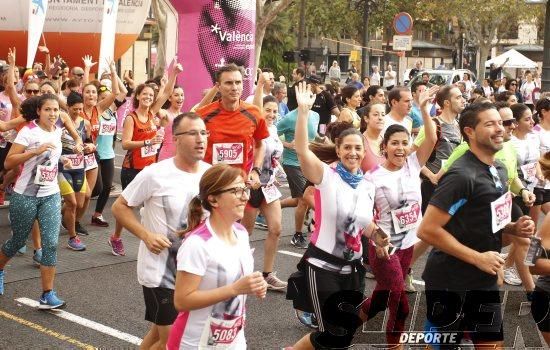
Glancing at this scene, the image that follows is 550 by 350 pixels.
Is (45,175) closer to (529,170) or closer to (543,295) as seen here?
(543,295)

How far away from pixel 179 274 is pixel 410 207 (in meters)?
2.90

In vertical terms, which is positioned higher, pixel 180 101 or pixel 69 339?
pixel 180 101

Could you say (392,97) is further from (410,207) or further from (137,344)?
(137,344)

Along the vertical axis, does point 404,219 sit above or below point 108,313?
above

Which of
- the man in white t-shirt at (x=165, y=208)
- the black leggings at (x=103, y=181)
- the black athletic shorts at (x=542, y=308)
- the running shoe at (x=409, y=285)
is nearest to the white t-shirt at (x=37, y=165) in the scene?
the man in white t-shirt at (x=165, y=208)

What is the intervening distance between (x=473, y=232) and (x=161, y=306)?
A: 5.68ft

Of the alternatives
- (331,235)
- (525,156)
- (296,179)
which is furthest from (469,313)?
(296,179)

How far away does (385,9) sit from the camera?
55.0 m

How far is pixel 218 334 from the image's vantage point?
3.76 meters

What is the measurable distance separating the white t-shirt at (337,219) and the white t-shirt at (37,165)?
265 centimetres

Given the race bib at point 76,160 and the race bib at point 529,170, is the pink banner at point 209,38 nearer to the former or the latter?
the race bib at point 76,160

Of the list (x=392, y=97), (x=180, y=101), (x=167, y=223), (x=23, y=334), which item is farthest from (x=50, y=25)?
(x=167, y=223)

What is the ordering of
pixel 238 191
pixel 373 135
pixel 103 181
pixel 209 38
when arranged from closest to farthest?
1. pixel 238 191
2. pixel 373 135
3. pixel 103 181
4. pixel 209 38

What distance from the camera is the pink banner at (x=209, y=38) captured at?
1159 centimetres
